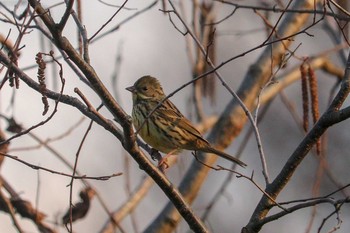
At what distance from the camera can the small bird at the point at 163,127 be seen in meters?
6.14

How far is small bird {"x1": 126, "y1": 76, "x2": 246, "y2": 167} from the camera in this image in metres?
6.14

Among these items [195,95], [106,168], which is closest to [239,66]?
[106,168]

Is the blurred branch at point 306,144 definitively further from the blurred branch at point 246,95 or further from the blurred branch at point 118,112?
the blurred branch at point 246,95

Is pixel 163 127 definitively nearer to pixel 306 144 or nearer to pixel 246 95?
pixel 246 95

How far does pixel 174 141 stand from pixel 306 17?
1.34 metres

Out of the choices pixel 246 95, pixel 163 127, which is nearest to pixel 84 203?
pixel 163 127

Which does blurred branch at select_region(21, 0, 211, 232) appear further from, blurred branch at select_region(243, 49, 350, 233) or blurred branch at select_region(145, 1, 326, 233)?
blurred branch at select_region(145, 1, 326, 233)

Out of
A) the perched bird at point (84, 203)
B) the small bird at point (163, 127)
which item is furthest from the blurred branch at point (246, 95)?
the perched bird at point (84, 203)

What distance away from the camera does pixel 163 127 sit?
630 centimetres

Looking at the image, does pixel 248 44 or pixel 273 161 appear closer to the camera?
pixel 273 161

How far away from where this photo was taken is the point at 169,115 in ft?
21.5

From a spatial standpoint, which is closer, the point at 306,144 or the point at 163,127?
the point at 306,144

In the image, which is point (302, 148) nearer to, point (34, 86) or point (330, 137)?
point (34, 86)

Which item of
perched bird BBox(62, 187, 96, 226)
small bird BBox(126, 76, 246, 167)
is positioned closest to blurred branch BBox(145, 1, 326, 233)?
small bird BBox(126, 76, 246, 167)
